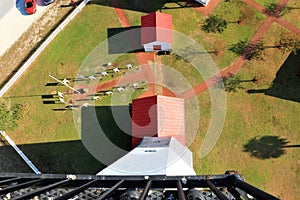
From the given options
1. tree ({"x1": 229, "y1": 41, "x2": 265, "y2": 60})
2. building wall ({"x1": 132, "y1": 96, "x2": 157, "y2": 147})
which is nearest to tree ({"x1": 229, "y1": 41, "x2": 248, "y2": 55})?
tree ({"x1": 229, "y1": 41, "x2": 265, "y2": 60})

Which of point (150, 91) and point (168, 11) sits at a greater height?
point (168, 11)

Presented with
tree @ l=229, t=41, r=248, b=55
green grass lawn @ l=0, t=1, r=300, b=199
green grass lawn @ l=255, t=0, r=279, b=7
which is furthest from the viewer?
green grass lawn @ l=255, t=0, r=279, b=7

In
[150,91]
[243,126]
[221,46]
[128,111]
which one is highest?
[221,46]

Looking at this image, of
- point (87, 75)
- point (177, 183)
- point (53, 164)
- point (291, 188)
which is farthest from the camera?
point (87, 75)

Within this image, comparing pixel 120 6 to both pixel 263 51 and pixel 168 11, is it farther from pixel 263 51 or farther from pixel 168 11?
pixel 263 51

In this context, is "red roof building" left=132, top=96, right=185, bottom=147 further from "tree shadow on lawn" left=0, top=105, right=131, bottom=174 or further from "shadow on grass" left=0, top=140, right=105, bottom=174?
"shadow on grass" left=0, top=140, right=105, bottom=174

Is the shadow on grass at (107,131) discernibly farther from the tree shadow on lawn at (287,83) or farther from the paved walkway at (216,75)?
the tree shadow on lawn at (287,83)

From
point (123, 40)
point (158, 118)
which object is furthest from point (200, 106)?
point (123, 40)

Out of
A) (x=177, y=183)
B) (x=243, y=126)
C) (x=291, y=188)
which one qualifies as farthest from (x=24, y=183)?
(x=291, y=188)
